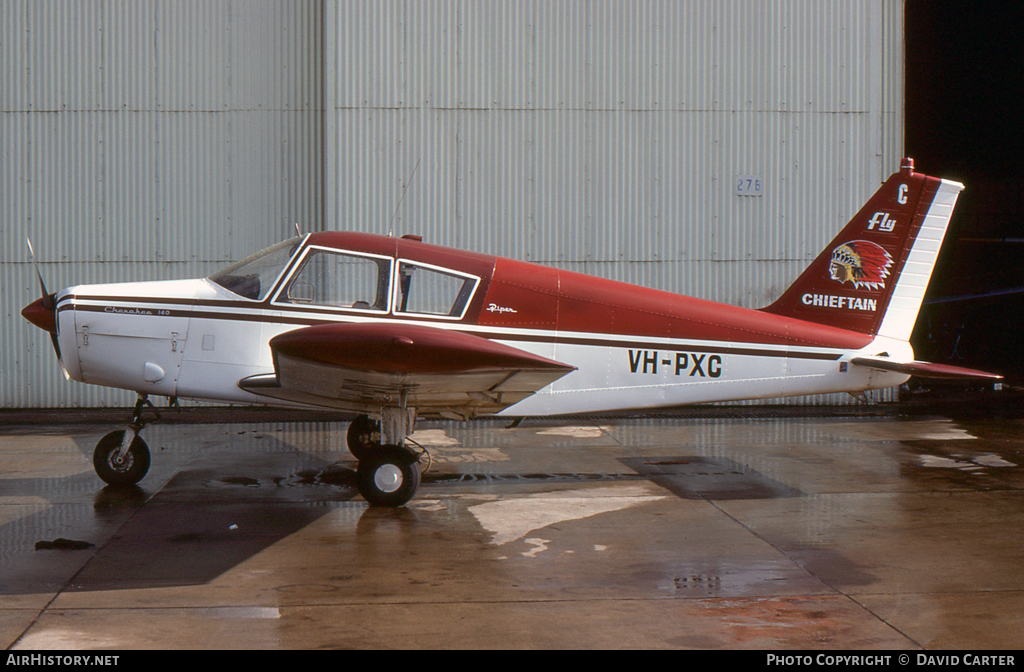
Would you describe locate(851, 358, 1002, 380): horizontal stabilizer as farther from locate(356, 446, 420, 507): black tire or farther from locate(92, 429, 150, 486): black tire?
locate(92, 429, 150, 486): black tire

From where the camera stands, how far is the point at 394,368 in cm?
586

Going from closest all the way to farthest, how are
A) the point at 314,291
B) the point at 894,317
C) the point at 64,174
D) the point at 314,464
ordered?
the point at 314,291, the point at 894,317, the point at 314,464, the point at 64,174

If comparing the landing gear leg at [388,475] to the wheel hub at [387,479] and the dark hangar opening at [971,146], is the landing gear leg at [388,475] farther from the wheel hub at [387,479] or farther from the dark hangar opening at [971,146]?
the dark hangar opening at [971,146]

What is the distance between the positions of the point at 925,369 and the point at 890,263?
3.52ft

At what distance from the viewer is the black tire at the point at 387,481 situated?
674 cm

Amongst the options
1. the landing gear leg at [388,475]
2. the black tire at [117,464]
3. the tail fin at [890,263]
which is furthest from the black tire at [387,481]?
the tail fin at [890,263]

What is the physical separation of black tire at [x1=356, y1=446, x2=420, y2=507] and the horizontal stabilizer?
13.0 ft

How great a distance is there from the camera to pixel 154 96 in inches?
497

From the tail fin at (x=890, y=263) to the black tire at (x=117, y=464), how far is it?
5867 mm

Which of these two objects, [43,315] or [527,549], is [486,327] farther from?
[43,315]

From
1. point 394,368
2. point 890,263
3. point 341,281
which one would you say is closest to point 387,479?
point 394,368
